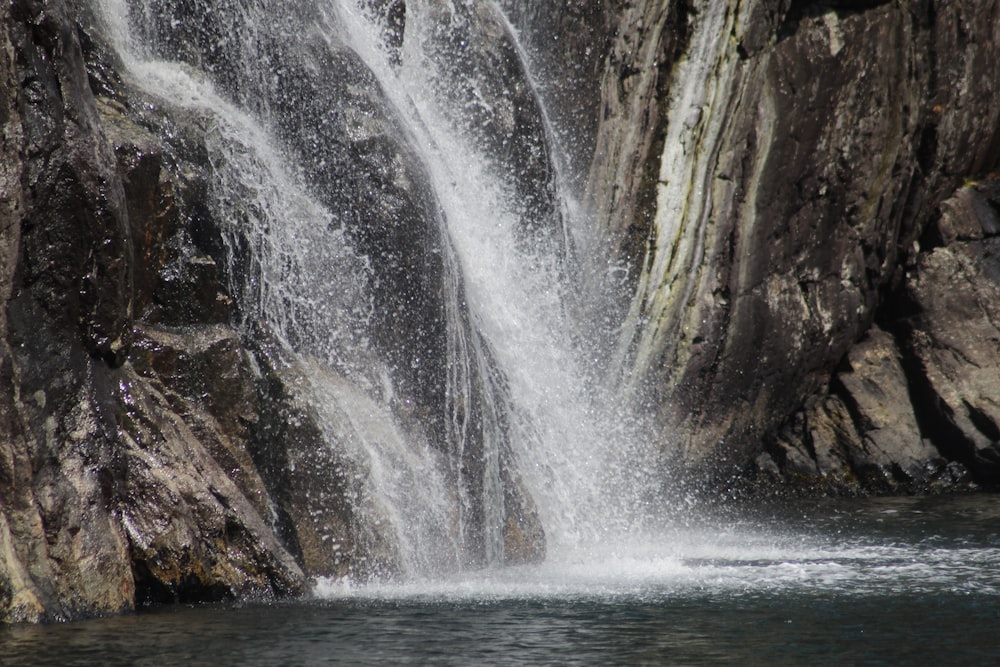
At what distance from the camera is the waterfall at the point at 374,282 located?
9.47m

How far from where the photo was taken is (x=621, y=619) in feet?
22.7

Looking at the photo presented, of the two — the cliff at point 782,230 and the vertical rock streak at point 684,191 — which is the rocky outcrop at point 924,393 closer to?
the cliff at point 782,230

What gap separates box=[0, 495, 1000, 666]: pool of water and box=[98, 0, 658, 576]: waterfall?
888 mm

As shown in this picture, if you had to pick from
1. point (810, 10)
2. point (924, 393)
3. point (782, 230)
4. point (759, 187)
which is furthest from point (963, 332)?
point (810, 10)

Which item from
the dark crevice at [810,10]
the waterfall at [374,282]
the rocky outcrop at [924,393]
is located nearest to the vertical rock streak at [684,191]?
the dark crevice at [810,10]

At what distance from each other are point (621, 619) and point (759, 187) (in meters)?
8.90

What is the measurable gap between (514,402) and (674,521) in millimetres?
3037

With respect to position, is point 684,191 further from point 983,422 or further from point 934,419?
point 983,422

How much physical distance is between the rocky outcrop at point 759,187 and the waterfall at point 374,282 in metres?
Result: 2.65

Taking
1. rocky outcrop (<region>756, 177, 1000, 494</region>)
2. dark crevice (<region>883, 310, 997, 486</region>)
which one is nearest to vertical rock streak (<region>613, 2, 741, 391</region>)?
rocky outcrop (<region>756, 177, 1000, 494</region>)

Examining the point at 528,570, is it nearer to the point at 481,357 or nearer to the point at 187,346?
the point at 481,357

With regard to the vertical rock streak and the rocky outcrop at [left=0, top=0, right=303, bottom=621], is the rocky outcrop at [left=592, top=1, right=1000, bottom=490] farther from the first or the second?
the rocky outcrop at [left=0, top=0, right=303, bottom=621]

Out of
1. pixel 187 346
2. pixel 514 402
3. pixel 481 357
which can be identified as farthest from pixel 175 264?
pixel 514 402

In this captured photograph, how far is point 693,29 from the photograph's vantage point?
14602mm
